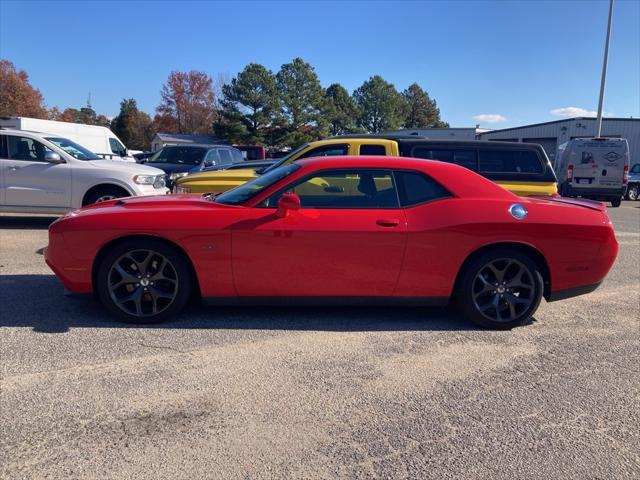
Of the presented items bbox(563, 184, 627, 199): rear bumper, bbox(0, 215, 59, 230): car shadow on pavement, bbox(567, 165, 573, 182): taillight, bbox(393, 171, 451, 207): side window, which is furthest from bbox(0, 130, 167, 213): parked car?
bbox(563, 184, 627, 199): rear bumper

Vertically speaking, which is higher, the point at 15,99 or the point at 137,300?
the point at 15,99

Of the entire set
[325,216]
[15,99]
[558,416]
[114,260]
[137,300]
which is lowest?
[558,416]

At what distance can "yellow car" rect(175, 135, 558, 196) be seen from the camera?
799 cm

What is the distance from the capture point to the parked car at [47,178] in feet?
27.9

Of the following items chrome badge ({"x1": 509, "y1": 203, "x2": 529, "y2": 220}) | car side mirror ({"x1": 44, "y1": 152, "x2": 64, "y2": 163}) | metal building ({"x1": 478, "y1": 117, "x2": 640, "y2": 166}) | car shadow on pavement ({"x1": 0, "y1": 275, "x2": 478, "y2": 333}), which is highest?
metal building ({"x1": 478, "y1": 117, "x2": 640, "y2": 166})

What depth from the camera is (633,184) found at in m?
22.6

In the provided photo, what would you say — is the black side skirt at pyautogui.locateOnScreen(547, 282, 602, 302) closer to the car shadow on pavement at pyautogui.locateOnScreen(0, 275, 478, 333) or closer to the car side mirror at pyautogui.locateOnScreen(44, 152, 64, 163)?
the car shadow on pavement at pyautogui.locateOnScreen(0, 275, 478, 333)

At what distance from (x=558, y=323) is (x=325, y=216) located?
8.02ft

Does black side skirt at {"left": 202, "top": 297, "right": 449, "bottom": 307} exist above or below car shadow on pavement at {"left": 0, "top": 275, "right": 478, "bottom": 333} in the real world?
above

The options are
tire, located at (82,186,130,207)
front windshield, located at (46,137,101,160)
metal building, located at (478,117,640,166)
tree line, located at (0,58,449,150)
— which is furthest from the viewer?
tree line, located at (0,58,449,150)

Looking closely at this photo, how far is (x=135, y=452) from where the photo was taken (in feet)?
8.19

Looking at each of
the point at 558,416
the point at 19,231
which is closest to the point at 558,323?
the point at 558,416

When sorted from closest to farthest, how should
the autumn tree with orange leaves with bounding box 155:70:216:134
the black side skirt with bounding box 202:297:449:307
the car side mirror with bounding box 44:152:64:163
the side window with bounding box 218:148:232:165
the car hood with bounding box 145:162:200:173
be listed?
the black side skirt with bounding box 202:297:449:307
the car side mirror with bounding box 44:152:64:163
the car hood with bounding box 145:162:200:173
the side window with bounding box 218:148:232:165
the autumn tree with orange leaves with bounding box 155:70:216:134

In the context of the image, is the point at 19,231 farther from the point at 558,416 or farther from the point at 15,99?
the point at 15,99
